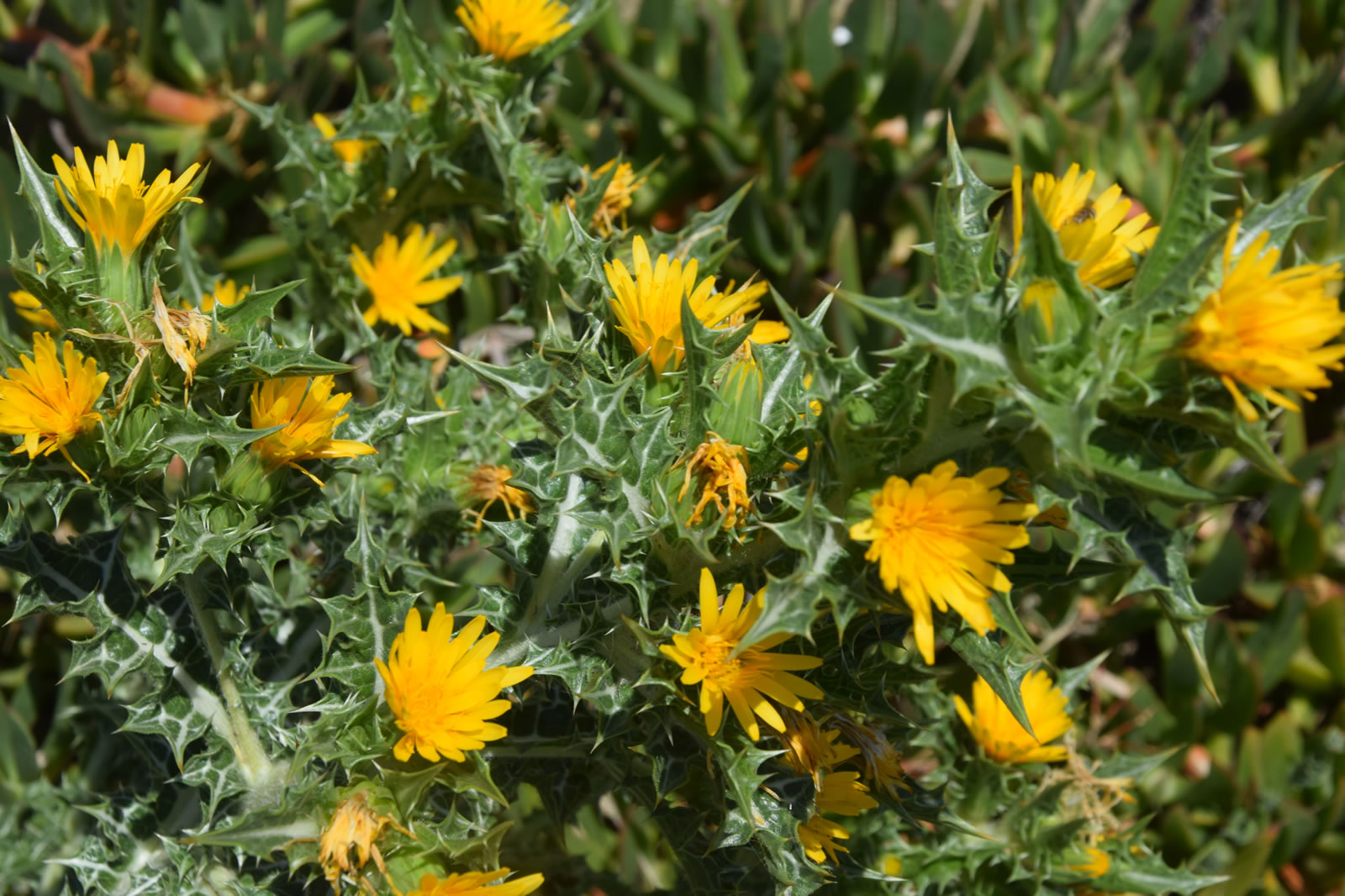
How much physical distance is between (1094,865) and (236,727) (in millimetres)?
1674

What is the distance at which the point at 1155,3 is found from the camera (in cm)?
400

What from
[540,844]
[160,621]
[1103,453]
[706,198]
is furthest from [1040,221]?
[706,198]

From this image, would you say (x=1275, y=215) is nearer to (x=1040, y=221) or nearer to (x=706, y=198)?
(x=1040, y=221)

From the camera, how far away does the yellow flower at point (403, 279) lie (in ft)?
7.78

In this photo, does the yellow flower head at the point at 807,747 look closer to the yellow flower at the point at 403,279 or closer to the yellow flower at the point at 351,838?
the yellow flower at the point at 351,838

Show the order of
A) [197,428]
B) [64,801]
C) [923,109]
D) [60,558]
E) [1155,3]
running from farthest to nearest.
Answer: [1155,3]
[923,109]
[64,801]
[60,558]
[197,428]

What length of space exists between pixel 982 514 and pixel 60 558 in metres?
1.53

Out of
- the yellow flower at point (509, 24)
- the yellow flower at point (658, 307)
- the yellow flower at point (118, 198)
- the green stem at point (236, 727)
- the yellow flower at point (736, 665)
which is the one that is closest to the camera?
the yellow flower at point (736, 665)

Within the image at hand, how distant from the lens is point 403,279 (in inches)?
94.7

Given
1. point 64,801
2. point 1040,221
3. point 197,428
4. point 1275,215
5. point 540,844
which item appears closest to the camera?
point 1040,221

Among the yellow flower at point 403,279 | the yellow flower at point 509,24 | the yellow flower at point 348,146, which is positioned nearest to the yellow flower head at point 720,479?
the yellow flower at point 403,279

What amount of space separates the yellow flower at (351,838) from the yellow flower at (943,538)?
0.83 metres

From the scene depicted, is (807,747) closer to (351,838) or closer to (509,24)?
(351,838)

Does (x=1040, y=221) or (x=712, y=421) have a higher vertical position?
(x=1040, y=221)
